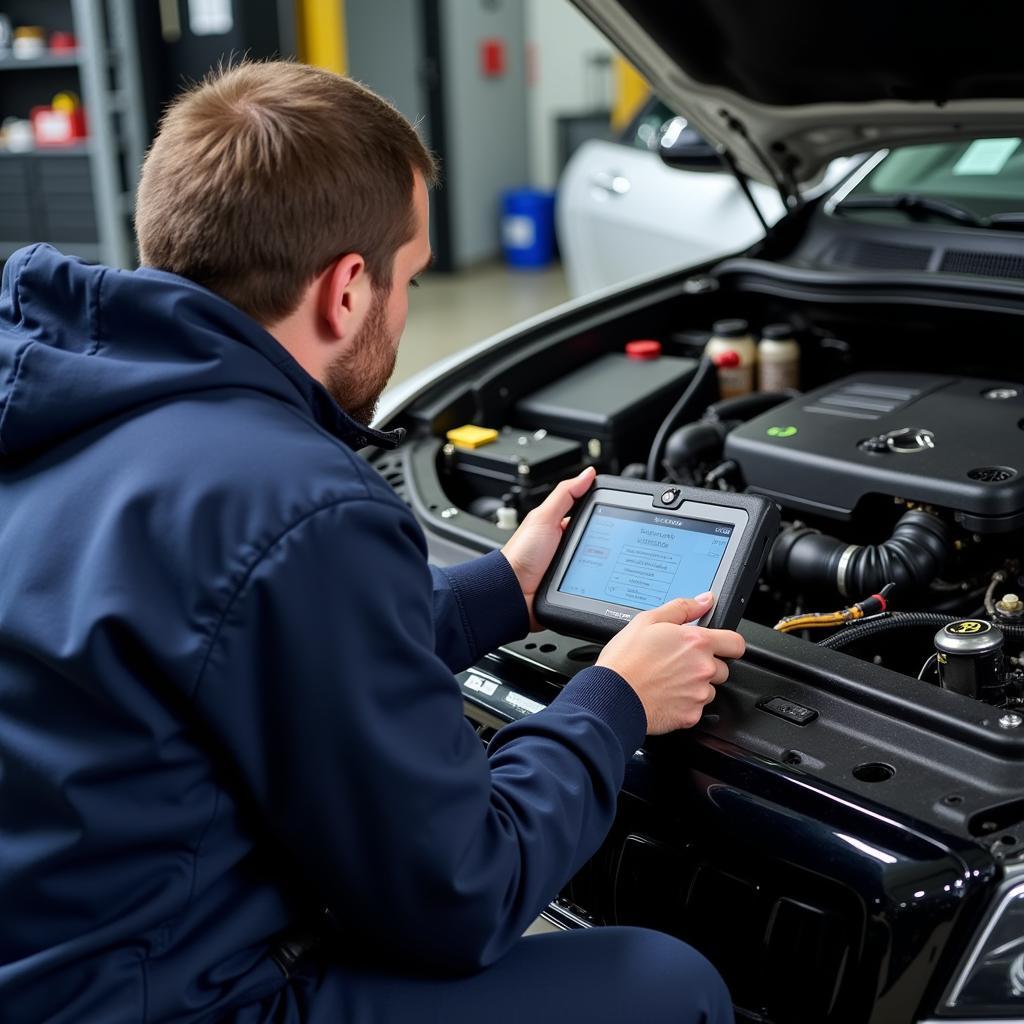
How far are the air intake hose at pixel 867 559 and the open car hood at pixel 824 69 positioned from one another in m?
0.73

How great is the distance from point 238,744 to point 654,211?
3.05 meters

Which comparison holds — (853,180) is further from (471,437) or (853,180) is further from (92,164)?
(92,164)

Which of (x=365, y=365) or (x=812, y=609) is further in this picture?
(x=812, y=609)

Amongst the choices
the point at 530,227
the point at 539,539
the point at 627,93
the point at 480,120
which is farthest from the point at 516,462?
the point at 480,120

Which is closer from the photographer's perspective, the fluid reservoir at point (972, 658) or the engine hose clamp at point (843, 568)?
the fluid reservoir at point (972, 658)

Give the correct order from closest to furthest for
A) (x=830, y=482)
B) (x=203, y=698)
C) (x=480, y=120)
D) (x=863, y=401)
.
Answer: (x=203, y=698)
(x=830, y=482)
(x=863, y=401)
(x=480, y=120)

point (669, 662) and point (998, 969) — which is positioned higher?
point (669, 662)

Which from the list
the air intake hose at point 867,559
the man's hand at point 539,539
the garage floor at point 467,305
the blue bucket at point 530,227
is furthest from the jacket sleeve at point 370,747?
the blue bucket at point 530,227

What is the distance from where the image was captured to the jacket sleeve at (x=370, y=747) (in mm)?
920

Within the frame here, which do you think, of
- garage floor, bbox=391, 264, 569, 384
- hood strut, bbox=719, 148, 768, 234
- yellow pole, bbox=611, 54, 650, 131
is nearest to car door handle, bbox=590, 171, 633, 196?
garage floor, bbox=391, 264, 569, 384

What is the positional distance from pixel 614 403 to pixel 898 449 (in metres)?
0.52

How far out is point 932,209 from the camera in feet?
7.20

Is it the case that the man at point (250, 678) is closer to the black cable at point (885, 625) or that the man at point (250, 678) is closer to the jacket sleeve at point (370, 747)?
the jacket sleeve at point (370, 747)

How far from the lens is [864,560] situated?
1.49 m
